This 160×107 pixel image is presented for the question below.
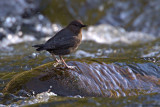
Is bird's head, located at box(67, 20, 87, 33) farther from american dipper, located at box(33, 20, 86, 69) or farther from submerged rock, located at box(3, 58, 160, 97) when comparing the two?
submerged rock, located at box(3, 58, 160, 97)

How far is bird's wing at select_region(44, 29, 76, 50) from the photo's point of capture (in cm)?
472

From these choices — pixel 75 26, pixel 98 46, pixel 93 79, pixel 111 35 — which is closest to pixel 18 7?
pixel 98 46

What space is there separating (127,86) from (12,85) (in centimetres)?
188

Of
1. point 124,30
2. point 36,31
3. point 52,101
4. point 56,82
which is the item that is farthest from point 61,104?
point 124,30

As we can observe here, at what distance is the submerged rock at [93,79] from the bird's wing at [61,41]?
0.34m

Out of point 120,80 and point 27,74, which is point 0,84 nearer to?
point 27,74

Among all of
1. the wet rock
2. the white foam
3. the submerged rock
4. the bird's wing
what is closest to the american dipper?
the bird's wing

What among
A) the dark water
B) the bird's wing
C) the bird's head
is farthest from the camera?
the bird's head

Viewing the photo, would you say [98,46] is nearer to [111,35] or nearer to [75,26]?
[111,35]

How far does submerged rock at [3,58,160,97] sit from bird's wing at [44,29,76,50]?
0.34 metres

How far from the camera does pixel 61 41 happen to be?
484 cm

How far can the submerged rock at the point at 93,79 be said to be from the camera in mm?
4332

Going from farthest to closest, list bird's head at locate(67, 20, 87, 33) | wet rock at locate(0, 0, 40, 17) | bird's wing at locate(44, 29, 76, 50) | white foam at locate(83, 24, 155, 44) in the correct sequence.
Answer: white foam at locate(83, 24, 155, 44)
wet rock at locate(0, 0, 40, 17)
bird's head at locate(67, 20, 87, 33)
bird's wing at locate(44, 29, 76, 50)

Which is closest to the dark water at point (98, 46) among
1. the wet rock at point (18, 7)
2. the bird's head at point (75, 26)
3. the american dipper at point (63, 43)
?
the wet rock at point (18, 7)
